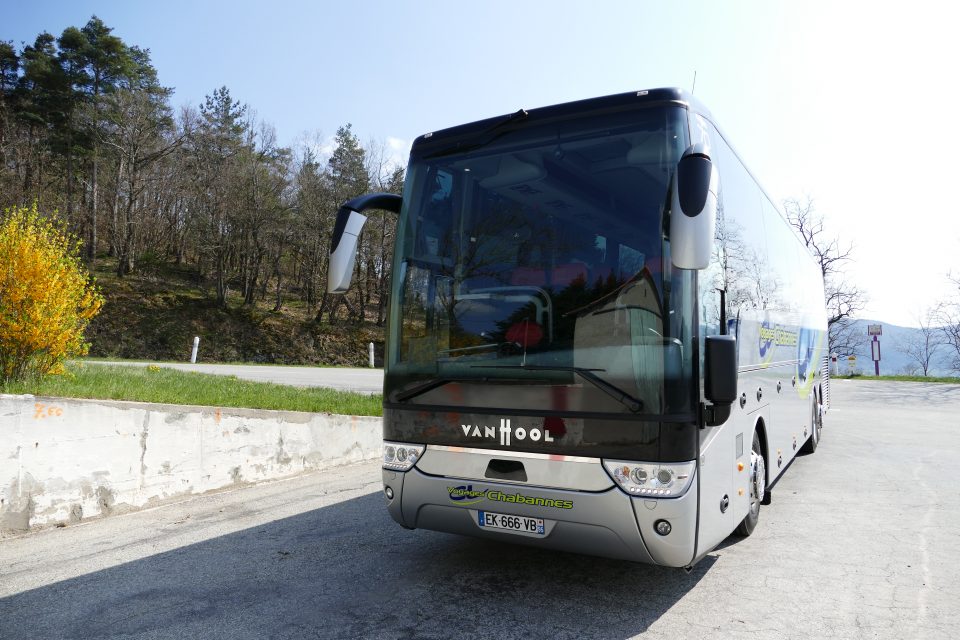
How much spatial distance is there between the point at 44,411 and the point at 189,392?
10.7 feet

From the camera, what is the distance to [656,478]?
11.1ft

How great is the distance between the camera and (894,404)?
18.1 meters

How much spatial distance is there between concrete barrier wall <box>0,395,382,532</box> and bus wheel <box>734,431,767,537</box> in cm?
531

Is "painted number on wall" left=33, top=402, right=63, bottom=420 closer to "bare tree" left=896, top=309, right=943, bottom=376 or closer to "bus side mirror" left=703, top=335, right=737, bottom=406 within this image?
"bus side mirror" left=703, top=335, right=737, bottom=406

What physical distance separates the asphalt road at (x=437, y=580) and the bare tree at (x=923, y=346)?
5553cm

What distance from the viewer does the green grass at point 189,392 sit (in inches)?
268

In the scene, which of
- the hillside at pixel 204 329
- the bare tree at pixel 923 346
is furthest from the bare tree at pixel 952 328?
the hillside at pixel 204 329

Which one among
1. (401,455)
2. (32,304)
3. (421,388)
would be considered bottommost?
(401,455)

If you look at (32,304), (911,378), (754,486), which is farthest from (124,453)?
(911,378)

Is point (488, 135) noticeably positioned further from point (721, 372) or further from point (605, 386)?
point (721, 372)

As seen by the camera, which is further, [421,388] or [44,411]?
[44,411]

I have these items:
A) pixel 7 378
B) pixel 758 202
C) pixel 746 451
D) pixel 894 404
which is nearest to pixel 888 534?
pixel 746 451

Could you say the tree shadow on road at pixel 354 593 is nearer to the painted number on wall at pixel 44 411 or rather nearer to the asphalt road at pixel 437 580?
the asphalt road at pixel 437 580

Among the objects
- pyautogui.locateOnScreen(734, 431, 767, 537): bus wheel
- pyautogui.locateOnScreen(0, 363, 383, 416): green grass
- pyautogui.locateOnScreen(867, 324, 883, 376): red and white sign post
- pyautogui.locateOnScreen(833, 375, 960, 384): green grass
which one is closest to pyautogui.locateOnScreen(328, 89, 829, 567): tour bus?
pyautogui.locateOnScreen(734, 431, 767, 537): bus wheel
